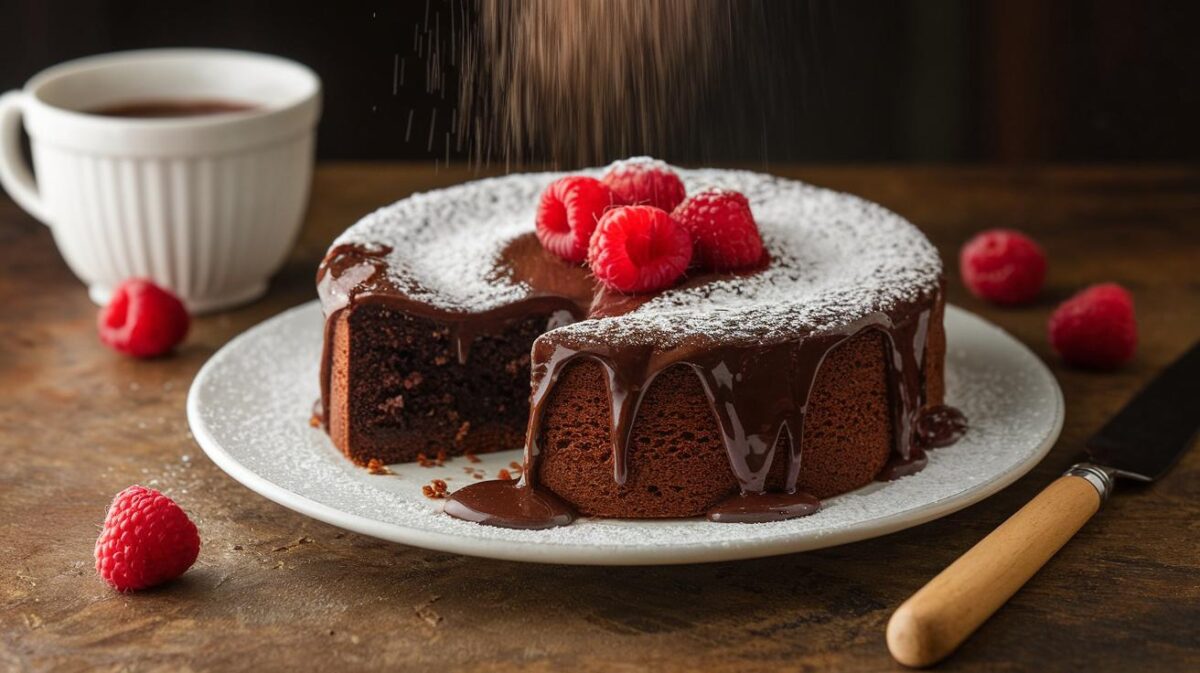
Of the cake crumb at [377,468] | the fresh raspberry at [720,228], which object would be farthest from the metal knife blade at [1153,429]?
the cake crumb at [377,468]

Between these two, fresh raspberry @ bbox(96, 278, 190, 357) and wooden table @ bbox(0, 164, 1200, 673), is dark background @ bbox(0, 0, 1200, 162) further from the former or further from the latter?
wooden table @ bbox(0, 164, 1200, 673)

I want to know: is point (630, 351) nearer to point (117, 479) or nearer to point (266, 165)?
point (117, 479)

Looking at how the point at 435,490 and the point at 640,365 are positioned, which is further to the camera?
the point at 435,490

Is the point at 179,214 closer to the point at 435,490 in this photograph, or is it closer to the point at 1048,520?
the point at 435,490

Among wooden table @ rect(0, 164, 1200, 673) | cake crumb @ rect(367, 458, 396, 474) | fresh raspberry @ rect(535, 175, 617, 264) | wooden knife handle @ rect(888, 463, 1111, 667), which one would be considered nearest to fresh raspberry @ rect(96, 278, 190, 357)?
wooden table @ rect(0, 164, 1200, 673)

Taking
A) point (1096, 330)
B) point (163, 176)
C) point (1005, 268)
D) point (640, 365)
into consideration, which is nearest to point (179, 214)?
point (163, 176)

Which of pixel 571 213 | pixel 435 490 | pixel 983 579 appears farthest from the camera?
pixel 571 213

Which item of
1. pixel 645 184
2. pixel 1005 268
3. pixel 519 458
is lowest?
pixel 519 458
